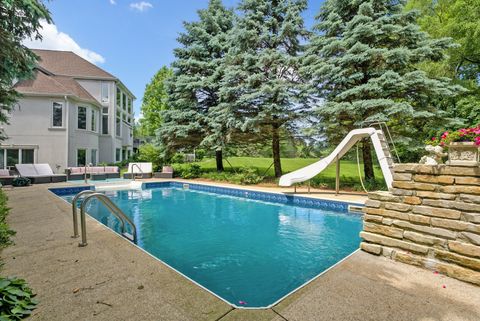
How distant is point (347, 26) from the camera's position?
1054 cm

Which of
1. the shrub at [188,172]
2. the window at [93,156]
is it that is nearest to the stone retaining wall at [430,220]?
the shrub at [188,172]

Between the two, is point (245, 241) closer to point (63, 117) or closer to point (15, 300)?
point (15, 300)

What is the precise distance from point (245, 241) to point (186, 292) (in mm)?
3145

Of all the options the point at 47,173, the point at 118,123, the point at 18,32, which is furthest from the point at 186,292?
the point at 118,123

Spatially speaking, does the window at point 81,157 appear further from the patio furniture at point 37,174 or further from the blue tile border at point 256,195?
the blue tile border at point 256,195

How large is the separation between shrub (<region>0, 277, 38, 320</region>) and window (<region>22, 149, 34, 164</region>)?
1693 cm

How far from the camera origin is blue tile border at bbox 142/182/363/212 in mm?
8224

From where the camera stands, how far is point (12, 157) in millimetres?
14469

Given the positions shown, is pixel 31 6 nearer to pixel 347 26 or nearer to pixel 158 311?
pixel 158 311

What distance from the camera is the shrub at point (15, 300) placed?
1.89 metres

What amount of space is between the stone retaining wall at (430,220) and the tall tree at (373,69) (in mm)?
7126

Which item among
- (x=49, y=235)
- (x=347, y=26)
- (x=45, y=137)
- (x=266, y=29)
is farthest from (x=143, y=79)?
(x=49, y=235)

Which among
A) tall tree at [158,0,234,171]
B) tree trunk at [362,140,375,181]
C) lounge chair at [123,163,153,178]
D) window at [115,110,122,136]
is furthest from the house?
tree trunk at [362,140,375,181]

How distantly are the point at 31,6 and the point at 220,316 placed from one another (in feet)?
20.6
